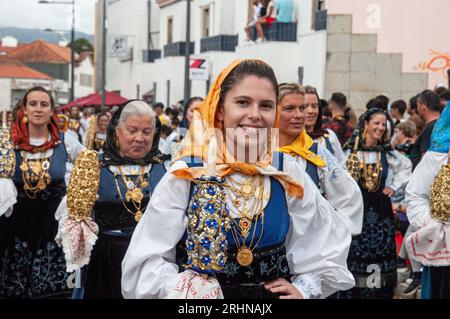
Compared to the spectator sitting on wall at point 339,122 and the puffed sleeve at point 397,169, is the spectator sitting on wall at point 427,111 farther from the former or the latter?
the spectator sitting on wall at point 339,122

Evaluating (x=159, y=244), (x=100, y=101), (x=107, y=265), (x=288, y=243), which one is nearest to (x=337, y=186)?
(x=107, y=265)

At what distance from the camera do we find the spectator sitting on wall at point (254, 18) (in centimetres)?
2439

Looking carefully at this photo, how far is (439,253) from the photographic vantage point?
5.89 m

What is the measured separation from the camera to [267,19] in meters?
24.3

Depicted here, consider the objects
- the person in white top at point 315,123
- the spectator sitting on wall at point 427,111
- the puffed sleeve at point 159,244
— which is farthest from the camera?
the spectator sitting on wall at point 427,111

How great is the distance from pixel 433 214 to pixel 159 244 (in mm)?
2780

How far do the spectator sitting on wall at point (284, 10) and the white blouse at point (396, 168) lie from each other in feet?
46.9

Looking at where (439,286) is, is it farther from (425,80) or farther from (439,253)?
(425,80)

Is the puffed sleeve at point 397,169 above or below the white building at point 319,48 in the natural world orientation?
below

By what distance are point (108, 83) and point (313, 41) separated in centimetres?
2900

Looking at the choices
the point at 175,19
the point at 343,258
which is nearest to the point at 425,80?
the point at 343,258

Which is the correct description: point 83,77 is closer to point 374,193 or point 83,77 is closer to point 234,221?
point 374,193

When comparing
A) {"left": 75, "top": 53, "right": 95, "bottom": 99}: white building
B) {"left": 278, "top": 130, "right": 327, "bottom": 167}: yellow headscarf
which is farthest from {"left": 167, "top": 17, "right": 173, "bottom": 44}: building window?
{"left": 75, "top": 53, "right": 95, "bottom": 99}: white building

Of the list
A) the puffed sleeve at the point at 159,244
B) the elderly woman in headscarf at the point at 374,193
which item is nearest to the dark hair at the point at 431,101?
the elderly woman in headscarf at the point at 374,193
